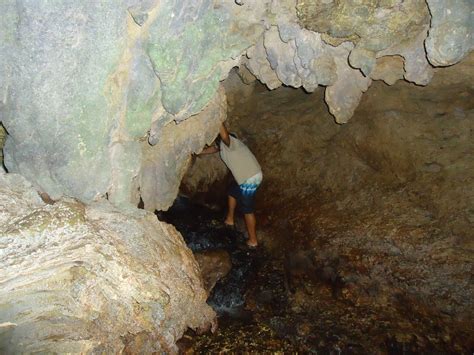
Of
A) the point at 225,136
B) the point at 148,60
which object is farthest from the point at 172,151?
the point at 148,60

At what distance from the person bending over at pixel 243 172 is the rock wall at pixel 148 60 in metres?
1.14

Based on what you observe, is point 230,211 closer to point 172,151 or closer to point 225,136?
point 225,136

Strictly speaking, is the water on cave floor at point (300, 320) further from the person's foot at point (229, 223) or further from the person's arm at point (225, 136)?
the person's arm at point (225, 136)

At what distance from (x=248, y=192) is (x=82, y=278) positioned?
3.37 m

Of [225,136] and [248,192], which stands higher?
[225,136]

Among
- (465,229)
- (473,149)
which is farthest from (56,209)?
(473,149)

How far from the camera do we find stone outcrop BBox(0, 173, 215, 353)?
246 cm

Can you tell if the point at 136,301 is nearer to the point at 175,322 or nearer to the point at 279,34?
A: the point at 175,322

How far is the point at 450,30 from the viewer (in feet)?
11.5

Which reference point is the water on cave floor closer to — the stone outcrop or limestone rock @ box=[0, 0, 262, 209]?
the stone outcrop

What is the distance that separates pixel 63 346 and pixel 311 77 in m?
3.47


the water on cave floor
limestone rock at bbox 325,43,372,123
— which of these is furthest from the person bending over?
limestone rock at bbox 325,43,372,123

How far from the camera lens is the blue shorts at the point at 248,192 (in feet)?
19.1

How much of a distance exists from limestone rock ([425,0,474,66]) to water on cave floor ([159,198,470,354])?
2667mm
